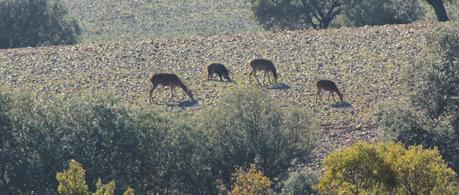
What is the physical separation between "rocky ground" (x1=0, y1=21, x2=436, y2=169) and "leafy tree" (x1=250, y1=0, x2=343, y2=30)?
30.3 ft

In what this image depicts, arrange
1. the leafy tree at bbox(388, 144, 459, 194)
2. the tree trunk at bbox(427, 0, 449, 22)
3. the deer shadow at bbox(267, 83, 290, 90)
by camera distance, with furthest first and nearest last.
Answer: the tree trunk at bbox(427, 0, 449, 22) → the deer shadow at bbox(267, 83, 290, 90) → the leafy tree at bbox(388, 144, 459, 194)

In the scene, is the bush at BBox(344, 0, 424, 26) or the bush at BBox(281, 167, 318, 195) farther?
the bush at BBox(344, 0, 424, 26)

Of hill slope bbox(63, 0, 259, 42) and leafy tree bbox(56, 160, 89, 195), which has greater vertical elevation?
hill slope bbox(63, 0, 259, 42)

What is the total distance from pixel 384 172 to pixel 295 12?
1428 inches

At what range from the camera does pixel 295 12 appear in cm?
7219

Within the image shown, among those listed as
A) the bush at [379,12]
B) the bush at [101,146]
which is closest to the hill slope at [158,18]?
the bush at [379,12]

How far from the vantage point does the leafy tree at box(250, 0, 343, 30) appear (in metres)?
72.1

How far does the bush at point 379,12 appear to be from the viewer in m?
69.2

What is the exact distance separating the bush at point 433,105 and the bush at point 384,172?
310 inches

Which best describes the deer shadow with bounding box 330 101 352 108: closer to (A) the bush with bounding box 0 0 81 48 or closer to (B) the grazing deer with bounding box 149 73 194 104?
(B) the grazing deer with bounding box 149 73 194 104

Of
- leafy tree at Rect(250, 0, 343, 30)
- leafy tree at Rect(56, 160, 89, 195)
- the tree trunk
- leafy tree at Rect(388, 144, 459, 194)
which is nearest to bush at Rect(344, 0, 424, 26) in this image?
leafy tree at Rect(250, 0, 343, 30)

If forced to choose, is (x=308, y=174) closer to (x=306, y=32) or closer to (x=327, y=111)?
(x=327, y=111)

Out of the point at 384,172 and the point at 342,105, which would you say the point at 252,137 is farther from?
the point at 384,172

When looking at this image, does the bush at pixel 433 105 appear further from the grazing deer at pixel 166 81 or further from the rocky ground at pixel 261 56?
the grazing deer at pixel 166 81
